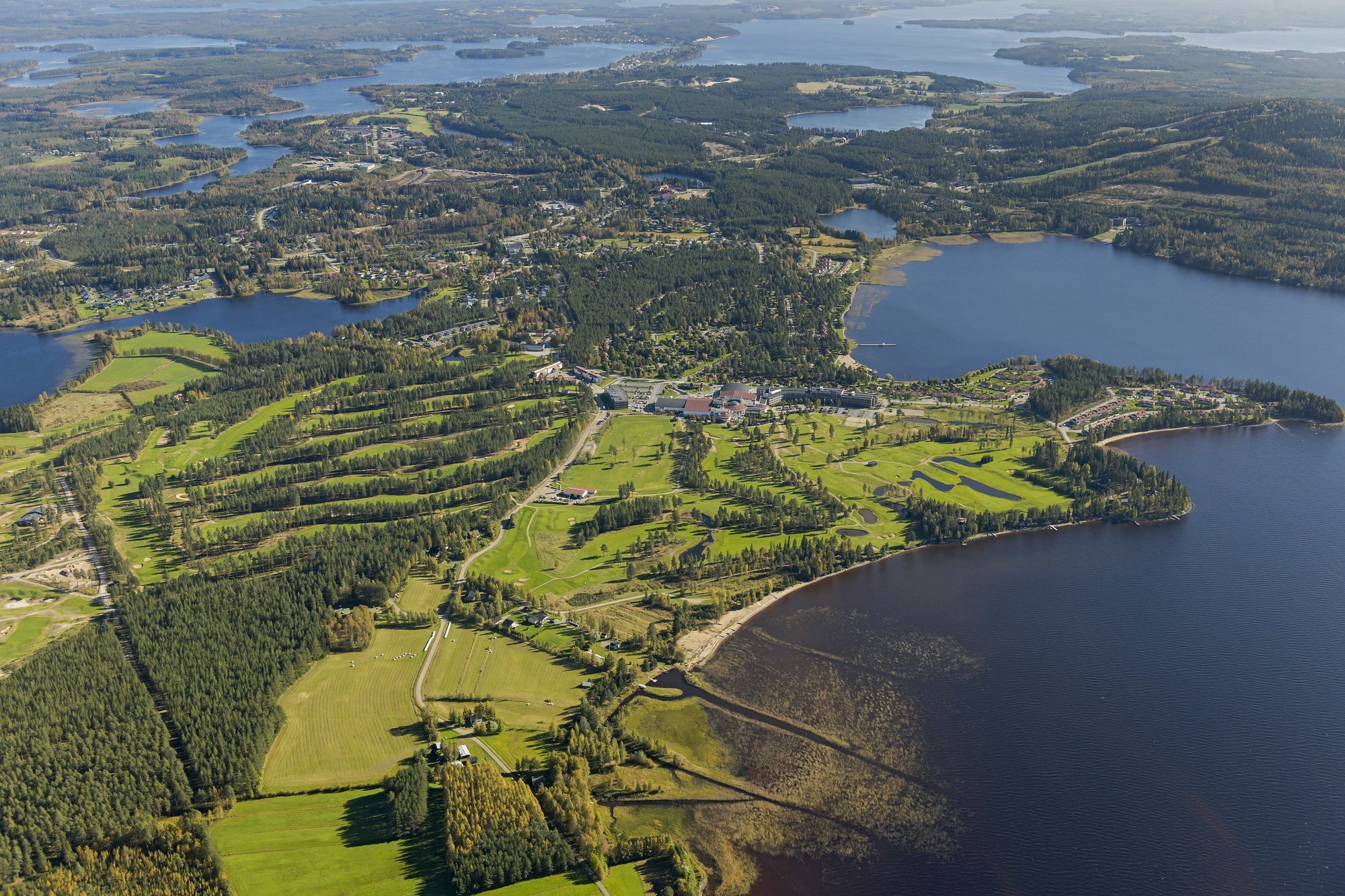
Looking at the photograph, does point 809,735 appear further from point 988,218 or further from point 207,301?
point 988,218

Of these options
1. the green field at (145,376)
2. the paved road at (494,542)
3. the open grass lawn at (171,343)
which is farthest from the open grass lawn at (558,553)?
the open grass lawn at (171,343)

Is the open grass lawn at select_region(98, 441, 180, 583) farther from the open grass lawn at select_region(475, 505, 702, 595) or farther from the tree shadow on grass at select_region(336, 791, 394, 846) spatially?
the tree shadow on grass at select_region(336, 791, 394, 846)

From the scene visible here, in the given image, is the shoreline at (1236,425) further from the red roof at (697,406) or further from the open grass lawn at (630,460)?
the open grass lawn at (630,460)

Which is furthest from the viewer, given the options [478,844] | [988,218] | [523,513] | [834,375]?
[988,218]

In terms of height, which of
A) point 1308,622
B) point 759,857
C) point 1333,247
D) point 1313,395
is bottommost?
point 759,857

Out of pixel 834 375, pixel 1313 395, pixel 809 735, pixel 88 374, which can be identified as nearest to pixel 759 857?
pixel 809 735

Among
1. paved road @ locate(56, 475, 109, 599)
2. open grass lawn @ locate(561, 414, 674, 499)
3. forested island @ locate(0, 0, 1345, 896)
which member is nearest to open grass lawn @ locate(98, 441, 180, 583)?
forested island @ locate(0, 0, 1345, 896)
